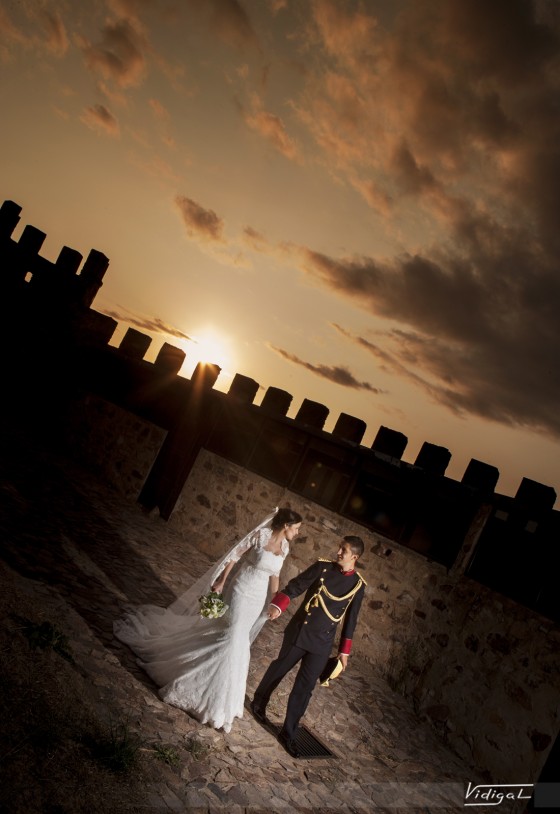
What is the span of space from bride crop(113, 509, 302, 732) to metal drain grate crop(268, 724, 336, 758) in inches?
29.5

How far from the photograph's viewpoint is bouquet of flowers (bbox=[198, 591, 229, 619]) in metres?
4.32

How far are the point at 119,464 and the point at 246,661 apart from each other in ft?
27.0

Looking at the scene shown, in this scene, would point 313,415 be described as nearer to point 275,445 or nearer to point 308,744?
point 275,445

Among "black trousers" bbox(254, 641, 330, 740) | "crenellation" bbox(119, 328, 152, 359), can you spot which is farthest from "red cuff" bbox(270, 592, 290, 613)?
"crenellation" bbox(119, 328, 152, 359)

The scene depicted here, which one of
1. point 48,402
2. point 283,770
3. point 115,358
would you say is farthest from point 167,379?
point 283,770

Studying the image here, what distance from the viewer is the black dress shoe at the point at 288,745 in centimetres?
423

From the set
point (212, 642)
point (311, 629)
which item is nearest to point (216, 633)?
point (212, 642)

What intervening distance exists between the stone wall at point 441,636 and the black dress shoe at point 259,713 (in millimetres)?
3372

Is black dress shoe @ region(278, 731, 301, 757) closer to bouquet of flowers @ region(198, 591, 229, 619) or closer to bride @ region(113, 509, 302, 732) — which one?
bride @ region(113, 509, 302, 732)

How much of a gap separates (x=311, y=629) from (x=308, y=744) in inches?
53.8

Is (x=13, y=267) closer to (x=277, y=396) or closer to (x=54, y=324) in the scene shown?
(x=54, y=324)

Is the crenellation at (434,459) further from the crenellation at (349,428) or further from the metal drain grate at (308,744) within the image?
the metal drain grate at (308,744)

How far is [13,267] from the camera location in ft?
42.1

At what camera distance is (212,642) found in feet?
14.1
